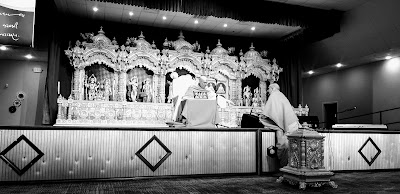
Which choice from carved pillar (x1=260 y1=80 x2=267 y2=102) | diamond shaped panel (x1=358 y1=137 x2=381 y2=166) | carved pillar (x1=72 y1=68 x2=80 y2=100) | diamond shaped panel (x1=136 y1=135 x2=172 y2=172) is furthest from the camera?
carved pillar (x1=260 y1=80 x2=267 y2=102)

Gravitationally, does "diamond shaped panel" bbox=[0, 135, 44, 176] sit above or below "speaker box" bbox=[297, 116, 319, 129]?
below

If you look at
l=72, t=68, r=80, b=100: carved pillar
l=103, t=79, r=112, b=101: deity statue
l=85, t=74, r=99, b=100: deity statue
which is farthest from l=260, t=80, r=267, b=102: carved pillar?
l=72, t=68, r=80, b=100: carved pillar

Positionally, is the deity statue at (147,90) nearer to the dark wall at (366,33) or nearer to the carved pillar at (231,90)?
the carved pillar at (231,90)

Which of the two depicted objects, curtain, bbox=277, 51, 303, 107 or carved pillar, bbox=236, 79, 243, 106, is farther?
curtain, bbox=277, 51, 303, 107

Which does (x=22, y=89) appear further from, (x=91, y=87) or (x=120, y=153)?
(x=120, y=153)

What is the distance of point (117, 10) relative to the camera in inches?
388

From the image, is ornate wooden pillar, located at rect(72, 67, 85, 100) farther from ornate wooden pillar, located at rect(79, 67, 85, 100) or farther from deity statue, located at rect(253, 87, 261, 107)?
deity statue, located at rect(253, 87, 261, 107)

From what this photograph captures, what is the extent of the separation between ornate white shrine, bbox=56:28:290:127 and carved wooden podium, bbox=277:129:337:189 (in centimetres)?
561

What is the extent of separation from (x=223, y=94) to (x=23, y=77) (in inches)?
285

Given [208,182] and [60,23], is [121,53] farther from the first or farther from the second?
[208,182]

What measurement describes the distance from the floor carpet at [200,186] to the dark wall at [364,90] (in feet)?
23.8

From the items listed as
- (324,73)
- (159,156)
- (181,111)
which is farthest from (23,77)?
(324,73)

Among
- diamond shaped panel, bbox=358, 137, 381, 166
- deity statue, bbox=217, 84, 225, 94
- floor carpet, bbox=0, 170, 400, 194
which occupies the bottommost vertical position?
floor carpet, bbox=0, 170, 400, 194

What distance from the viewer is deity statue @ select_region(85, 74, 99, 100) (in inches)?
396
